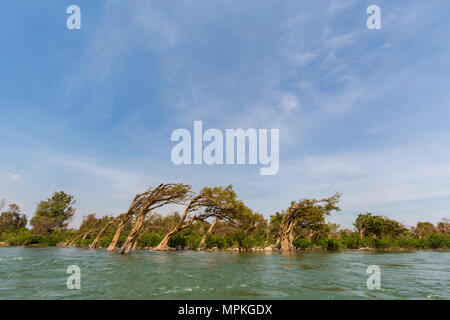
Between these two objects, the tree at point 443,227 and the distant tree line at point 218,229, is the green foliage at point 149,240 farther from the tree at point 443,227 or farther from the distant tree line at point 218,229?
the tree at point 443,227

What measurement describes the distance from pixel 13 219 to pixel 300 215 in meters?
89.2

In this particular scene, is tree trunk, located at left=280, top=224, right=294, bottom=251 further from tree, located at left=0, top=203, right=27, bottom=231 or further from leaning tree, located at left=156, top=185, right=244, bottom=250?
tree, located at left=0, top=203, right=27, bottom=231

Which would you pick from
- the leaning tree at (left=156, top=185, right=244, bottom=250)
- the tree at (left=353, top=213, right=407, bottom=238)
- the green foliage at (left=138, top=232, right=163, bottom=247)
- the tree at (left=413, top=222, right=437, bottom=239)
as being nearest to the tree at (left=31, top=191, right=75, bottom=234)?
the green foliage at (left=138, top=232, right=163, bottom=247)

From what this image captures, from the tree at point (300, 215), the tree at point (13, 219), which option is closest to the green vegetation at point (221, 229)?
the tree at point (300, 215)

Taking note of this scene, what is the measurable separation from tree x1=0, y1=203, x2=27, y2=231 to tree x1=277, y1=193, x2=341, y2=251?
8193 cm

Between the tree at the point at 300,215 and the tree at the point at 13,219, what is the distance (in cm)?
8193

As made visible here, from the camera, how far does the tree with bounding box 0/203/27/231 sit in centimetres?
7244

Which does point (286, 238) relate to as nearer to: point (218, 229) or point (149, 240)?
point (218, 229)

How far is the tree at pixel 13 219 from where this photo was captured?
72438mm

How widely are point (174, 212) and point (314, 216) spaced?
40981mm

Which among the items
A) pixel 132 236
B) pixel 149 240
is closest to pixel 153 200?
pixel 132 236

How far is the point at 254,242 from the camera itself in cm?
4184

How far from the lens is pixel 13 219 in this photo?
7469 cm

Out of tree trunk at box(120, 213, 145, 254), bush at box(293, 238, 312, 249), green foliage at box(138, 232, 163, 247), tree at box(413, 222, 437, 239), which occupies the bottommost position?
tree at box(413, 222, 437, 239)
